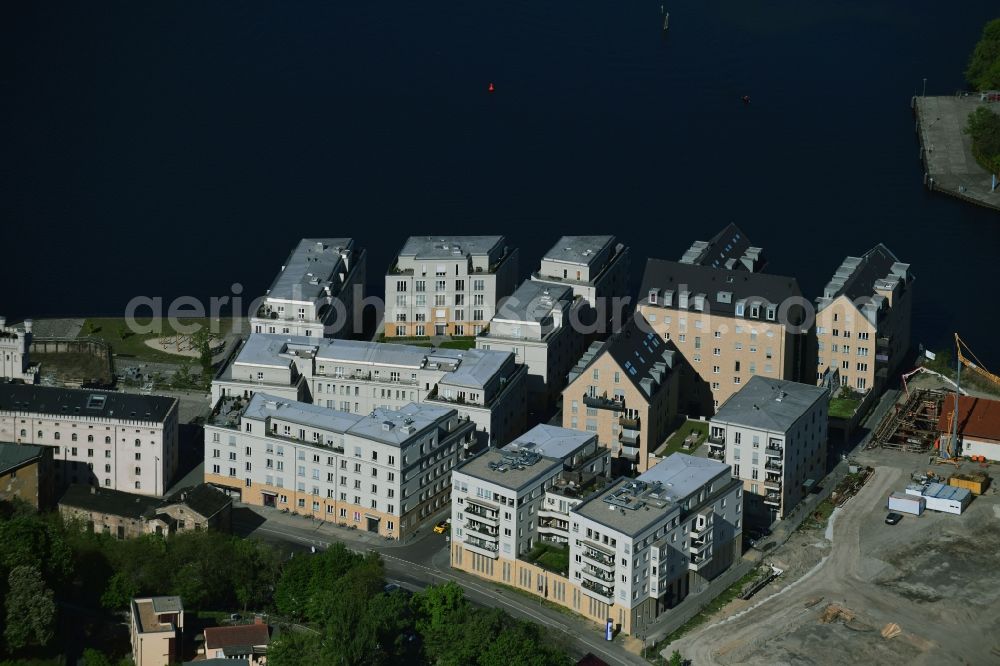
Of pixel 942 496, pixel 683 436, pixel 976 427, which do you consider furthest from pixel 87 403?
pixel 976 427

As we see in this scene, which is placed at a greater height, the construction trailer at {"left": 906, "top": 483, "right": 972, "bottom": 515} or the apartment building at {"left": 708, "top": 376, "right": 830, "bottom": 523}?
the apartment building at {"left": 708, "top": 376, "right": 830, "bottom": 523}

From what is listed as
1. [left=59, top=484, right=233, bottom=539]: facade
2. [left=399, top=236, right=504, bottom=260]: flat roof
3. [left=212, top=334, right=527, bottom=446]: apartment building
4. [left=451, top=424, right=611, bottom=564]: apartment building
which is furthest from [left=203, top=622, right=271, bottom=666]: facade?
[left=399, top=236, right=504, bottom=260]: flat roof

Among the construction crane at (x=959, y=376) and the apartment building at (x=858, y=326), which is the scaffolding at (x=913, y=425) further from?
the apartment building at (x=858, y=326)

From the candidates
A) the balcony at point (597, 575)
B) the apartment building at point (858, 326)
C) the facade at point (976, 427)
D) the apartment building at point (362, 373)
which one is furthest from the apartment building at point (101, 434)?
the facade at point (976, 427)

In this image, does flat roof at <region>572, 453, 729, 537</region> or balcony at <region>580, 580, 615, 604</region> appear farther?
balcony at <region>580, 580, 615, 604</region>

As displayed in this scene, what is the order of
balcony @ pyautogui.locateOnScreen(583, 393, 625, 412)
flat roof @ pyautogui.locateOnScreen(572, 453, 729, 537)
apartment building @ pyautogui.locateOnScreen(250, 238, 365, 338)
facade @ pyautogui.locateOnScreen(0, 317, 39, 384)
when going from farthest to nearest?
apartment building @ pyautogui.locateOnScreen(250, 238, 365, 338) → facade @ pyautogui.locateOnScreen(0, 317, 39, 384) → balcony @ pyautogui.locateOnScreen(583, 393, 625, 412) → flat roof @ pyautogui.locateOnScreen(572, 453, 729, 537)

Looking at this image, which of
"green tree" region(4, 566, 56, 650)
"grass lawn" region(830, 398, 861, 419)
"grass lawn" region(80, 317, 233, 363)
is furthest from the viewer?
"grass lawn" region(80, 317, 233, 363)

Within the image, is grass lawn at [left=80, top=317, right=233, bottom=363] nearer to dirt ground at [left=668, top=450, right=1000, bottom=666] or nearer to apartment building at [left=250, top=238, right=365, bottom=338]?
apartment building at [left=250, top=238, right=365, bottom=338]
